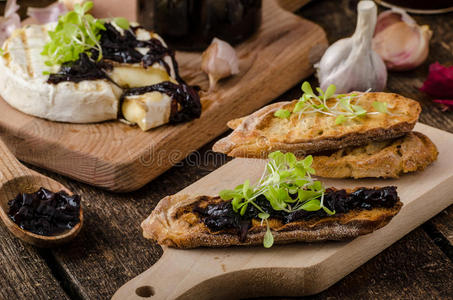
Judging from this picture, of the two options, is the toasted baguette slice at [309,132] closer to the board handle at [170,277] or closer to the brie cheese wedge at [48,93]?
the board handle at [170,277]

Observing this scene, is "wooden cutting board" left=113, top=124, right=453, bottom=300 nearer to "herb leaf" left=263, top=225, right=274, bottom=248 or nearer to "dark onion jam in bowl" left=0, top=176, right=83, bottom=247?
"herb leaf" left=263, top=225, right=274, bottom=248

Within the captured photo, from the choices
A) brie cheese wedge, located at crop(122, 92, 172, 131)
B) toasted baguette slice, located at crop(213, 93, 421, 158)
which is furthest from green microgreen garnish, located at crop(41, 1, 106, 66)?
toasted baguette slice, located at crop(213, 93, 421, 158)

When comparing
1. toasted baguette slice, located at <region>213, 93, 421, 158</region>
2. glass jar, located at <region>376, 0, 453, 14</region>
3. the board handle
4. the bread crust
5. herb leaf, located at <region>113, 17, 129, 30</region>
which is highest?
herb leaf, located at <region>113, 17, 129, 30</region>

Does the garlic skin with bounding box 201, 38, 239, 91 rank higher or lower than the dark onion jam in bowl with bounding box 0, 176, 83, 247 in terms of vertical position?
higher

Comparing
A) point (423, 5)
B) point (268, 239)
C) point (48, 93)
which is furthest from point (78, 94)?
point (423, 5)

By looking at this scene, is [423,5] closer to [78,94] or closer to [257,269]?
[78,94]

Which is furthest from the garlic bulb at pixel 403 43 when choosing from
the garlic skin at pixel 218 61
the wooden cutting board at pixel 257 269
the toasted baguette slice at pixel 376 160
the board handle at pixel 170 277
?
the board handle at pixel 170 277

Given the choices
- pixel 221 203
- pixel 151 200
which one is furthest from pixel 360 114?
pixel 151 200
